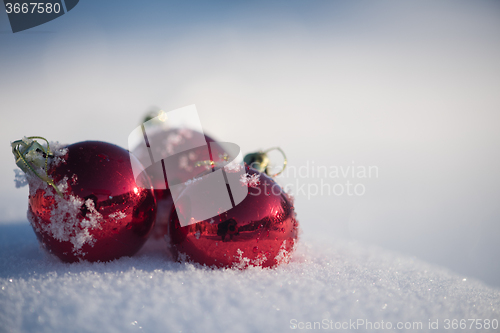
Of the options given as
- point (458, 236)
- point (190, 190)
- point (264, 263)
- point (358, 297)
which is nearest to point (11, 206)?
point (190, 190)

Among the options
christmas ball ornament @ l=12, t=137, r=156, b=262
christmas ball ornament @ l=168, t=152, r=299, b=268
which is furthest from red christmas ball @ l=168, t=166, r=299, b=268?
christmas ball ornament @ l=12, t=137, r=156, b=262

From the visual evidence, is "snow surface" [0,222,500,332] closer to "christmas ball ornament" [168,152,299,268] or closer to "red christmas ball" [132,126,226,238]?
"christmas ball ornament" [168,152,299,268]

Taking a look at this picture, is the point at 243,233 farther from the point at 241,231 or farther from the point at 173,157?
the point at 173,157

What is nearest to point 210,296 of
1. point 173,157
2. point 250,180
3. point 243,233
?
point 243,233

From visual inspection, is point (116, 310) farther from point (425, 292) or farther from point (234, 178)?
point (425, 292)

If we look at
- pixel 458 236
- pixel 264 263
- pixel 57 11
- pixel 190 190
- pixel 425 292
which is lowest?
Result: pixel 458 236
